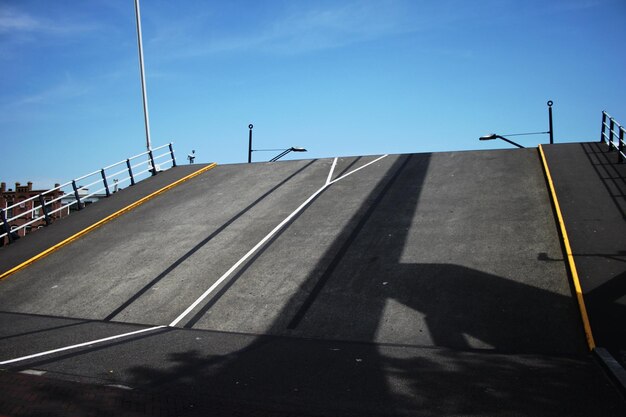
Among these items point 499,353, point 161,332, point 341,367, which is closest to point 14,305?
point 161,332

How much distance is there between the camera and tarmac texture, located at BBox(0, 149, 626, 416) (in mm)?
6062

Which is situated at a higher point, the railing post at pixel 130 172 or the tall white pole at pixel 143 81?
the tall white pole at pixel 143 81

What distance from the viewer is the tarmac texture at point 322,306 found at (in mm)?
6062

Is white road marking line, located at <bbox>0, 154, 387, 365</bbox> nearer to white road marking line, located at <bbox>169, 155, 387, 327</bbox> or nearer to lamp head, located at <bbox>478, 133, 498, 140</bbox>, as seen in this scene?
white road marking line, located at <bbox>169, 155, 387, 327</bbox>

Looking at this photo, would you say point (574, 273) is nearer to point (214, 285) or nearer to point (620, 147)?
point (214, 285)

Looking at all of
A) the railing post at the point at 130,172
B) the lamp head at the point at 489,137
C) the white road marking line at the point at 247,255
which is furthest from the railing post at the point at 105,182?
the lamp head at the point at 489,137

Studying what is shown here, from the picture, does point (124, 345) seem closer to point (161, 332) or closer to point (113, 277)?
point (161, 332)

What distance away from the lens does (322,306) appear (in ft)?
34.1

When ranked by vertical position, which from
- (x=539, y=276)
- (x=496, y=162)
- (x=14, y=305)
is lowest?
(x=14, y=305)

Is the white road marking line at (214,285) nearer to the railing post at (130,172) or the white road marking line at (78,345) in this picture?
the white road marking line at (78,345)

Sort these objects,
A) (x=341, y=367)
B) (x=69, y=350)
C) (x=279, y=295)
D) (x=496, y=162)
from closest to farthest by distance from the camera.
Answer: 1. (x=341, y=367)
2. (x=69, y=350)
3. (x=279, y=295)
4. (x=496, y=162)

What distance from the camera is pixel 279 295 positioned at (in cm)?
1115

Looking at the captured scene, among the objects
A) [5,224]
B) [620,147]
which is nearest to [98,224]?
[5,224]

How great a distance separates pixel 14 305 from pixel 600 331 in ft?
40.2
